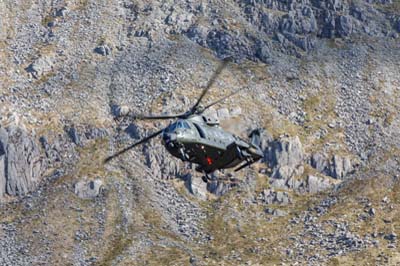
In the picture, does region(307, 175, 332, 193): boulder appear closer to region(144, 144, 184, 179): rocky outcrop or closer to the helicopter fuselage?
region(144, 144, 184, 179): rocky outcrop

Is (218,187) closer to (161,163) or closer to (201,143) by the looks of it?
(161,163)

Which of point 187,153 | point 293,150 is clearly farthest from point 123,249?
point 187,153

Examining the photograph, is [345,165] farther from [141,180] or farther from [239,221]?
[141,180]

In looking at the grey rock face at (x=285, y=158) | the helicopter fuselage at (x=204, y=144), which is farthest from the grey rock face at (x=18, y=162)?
the helicopter fuselage at (x=204, y=144)

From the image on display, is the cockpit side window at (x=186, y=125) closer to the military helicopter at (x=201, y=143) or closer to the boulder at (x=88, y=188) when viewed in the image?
the military helicopter at (x=201, y=143)

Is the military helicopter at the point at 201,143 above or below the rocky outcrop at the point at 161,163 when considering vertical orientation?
above

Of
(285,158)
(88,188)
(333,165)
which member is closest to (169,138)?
(88,188)
